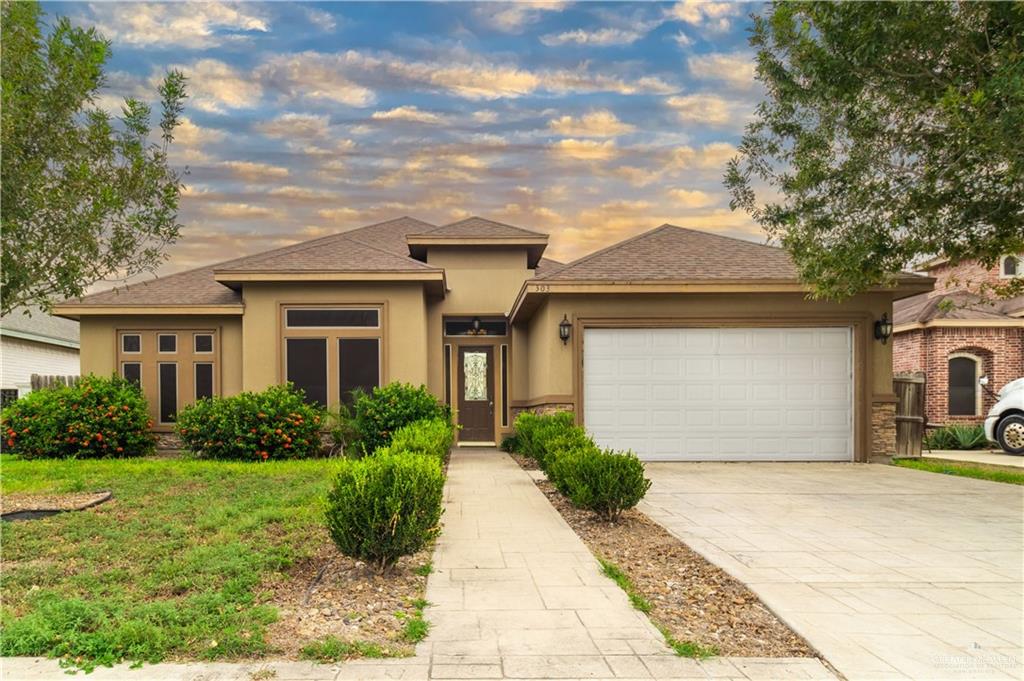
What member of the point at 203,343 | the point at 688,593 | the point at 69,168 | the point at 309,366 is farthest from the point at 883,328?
the point at 203,343

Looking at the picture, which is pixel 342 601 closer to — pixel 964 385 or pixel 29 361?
pixel 964 385

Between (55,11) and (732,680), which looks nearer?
(732,680)

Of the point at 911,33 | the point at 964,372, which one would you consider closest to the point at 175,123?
the point at 911,33

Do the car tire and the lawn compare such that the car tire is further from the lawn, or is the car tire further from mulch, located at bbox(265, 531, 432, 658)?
mulch, located at bbox(265, 531, 432, 658)

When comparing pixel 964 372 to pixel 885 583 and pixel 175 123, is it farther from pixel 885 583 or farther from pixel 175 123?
pixel 175 123

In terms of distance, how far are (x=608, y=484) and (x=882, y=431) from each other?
8064mm

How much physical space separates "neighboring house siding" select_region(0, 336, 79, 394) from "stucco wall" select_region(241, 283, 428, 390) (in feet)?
39.3

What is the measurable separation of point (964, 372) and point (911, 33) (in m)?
12.0

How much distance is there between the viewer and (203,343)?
46.3 feet

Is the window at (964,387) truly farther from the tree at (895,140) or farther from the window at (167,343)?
the window at (167,343)

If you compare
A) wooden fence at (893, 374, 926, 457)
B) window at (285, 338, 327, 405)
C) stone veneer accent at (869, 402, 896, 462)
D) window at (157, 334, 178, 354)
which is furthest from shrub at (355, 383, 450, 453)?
wooden fence at (893, 374, 926, 457)

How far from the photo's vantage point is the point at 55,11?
6.76 metres

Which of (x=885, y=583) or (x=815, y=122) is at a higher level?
(x=815, y=122)

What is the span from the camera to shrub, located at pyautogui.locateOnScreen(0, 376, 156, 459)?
12289 millimetres
